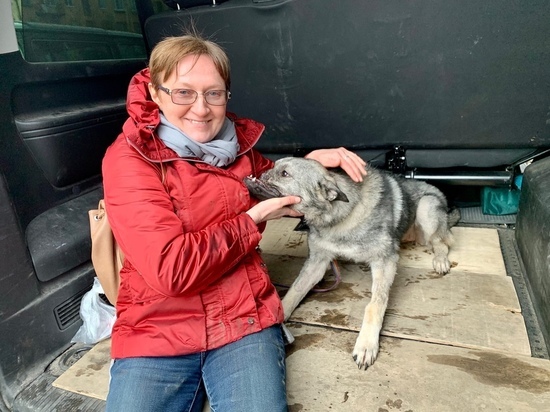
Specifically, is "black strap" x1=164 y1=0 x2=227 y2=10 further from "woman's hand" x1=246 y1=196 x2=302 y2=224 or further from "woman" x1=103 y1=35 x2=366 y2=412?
"woman's hand" x1=246 y1=196 x2=302 y2=224

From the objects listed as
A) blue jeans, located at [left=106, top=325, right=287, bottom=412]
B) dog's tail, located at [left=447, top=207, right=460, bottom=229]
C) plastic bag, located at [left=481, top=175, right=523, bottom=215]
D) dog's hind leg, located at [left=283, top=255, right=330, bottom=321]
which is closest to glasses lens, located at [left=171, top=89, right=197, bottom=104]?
blue jeans, located at [left=106, top=325, right=287, bottom=412]

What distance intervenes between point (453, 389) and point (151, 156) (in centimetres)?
162

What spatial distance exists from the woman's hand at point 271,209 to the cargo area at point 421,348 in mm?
695

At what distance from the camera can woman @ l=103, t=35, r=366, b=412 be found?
1475mm

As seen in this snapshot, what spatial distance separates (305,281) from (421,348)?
2.46 ft

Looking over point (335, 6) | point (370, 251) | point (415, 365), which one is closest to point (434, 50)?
point (335, 6)

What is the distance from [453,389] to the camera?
64.0 inches

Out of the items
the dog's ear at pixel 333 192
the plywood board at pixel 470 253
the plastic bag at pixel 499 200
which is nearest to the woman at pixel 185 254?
the dog's ear at pixel 333 192

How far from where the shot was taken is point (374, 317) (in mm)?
1959

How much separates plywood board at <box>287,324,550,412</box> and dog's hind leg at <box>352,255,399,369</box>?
0.05m

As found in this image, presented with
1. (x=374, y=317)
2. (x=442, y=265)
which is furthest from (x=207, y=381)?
(x=442, y=265)

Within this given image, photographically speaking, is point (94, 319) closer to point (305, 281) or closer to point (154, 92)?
point (305, 281)

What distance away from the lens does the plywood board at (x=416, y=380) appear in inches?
61.7

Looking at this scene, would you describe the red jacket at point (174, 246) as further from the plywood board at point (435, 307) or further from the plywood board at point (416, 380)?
the plywood board at point (435, 307)
